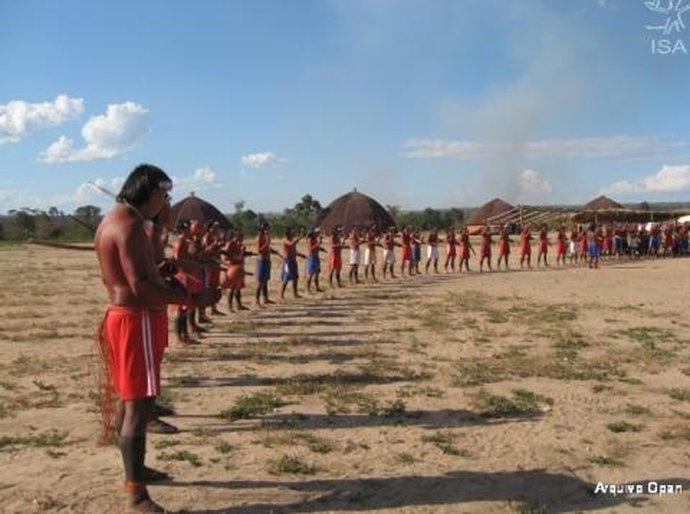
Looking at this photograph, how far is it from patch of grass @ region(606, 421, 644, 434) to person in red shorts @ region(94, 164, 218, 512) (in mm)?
3723

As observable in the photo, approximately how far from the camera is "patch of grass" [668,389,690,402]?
7345mm

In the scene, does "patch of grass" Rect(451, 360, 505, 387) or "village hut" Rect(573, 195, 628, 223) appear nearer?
"patch of grass" Rect(451, 360, 505, 387)

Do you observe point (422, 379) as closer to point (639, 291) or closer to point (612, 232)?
point (639, 291)

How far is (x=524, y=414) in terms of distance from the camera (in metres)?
6.84

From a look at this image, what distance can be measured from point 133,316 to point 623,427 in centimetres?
410

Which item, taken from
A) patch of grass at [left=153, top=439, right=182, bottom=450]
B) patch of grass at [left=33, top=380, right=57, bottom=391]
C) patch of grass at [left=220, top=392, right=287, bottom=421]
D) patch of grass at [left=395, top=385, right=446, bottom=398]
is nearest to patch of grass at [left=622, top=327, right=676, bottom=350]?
patch of grass at [left=395, top=385, right=446, bottom=398]

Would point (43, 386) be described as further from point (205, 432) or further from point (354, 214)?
point (354, 214)

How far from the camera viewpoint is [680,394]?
24.6 feet

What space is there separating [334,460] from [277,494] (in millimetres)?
756

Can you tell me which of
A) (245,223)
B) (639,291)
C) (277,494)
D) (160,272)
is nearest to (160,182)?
(160,272)

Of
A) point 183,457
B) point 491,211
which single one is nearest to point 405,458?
point 183,457

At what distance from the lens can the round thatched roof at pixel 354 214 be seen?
42.0 meters

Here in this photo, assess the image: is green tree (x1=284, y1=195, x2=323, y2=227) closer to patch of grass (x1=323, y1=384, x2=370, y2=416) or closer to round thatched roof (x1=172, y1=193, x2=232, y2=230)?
round thatched roof (x1=172, y1=193, x2=232, y2=230)

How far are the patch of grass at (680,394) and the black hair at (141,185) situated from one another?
527 cm
